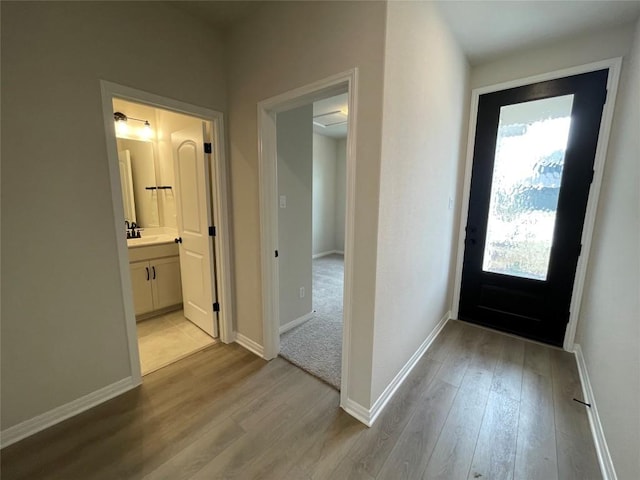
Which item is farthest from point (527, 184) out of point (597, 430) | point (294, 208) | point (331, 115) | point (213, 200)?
point (331, 115)

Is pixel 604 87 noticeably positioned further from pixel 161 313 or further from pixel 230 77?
pixel 161 313

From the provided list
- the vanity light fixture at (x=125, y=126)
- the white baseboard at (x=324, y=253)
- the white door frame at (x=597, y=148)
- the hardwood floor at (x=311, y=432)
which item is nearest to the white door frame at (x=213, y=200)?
the hardwood floor at (x=311, y=432)

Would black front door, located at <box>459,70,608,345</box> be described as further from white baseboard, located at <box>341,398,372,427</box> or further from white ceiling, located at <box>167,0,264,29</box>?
white ceiling, located at <box>167,0,264,29</box>

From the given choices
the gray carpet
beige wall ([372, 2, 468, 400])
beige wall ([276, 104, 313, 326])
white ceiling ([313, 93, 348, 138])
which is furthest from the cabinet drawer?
beige wall ([372, 2, 468, 400])

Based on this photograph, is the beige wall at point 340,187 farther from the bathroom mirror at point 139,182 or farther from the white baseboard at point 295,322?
the bathroom mirror at point 139,182

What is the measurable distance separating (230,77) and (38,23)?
3.61 feet

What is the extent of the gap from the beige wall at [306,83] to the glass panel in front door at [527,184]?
191 cm

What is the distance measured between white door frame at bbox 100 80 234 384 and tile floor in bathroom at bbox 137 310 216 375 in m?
0.22

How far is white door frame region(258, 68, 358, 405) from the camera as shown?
1473mm

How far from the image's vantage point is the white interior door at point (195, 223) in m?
2.30

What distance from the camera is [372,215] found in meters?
1.44

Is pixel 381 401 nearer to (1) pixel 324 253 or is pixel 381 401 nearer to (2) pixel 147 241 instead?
(2) pixel 147 241

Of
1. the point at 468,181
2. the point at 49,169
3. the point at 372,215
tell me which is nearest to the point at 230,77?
the point at 49,169

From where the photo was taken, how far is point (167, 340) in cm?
252
